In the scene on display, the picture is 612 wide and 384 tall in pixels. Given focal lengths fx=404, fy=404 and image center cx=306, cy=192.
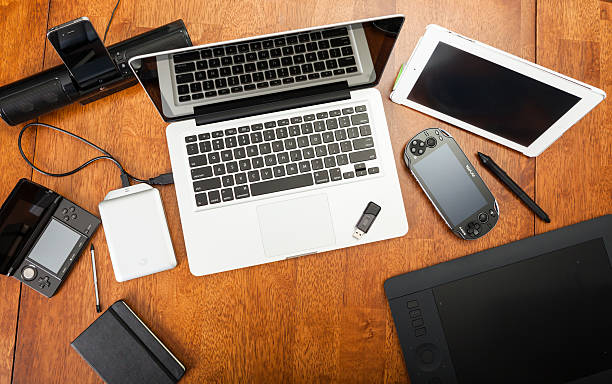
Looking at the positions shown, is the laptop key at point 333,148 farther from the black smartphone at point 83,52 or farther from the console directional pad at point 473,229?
the black smartphone at point 83,52

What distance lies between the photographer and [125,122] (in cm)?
87

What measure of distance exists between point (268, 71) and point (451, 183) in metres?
0.44

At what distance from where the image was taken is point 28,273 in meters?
0.81

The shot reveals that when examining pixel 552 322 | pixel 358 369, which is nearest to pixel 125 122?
pixel 358 369

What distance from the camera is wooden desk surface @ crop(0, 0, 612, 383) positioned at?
0.83 metres

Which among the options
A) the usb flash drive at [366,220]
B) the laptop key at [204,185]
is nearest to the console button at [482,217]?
the usb flash drive at [366,220]

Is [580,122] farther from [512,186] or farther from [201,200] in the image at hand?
[201,200]

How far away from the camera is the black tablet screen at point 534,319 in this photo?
0.80 m

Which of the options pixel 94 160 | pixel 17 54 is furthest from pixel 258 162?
pixel 17 54

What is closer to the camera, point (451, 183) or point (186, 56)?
point (186, 56)

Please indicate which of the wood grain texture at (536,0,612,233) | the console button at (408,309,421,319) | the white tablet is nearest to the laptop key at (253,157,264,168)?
the white tablet

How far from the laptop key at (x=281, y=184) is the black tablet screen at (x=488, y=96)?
Answer: 0.28 m

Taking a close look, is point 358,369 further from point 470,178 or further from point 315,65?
point 315,65

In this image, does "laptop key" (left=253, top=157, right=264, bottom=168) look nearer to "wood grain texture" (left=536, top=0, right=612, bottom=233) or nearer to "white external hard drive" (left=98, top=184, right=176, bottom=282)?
"white external hard drive" (left=98, top=184, right=176, bottom=282)
